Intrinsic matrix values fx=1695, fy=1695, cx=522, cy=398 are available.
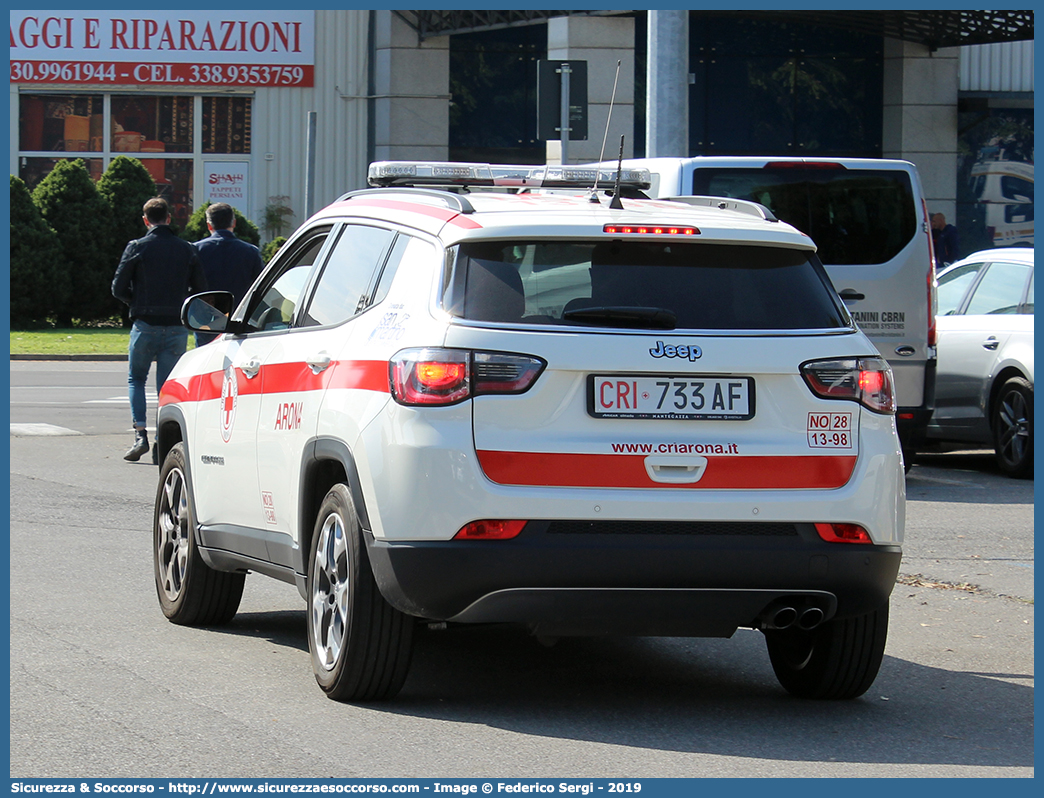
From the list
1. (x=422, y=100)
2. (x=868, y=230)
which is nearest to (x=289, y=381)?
(x=868, y=230)

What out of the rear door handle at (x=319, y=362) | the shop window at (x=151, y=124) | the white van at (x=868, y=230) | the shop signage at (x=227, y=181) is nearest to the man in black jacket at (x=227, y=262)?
the white van at (x=868, y=230)

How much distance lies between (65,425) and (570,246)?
37.4 feet

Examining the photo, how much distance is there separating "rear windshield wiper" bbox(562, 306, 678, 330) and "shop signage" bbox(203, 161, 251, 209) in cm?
2991

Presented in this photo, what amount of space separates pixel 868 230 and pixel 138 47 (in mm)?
24504

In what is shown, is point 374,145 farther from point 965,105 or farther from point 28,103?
point 965,105

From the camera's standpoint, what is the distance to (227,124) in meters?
34.3

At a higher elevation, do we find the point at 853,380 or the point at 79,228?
the point at 79,228

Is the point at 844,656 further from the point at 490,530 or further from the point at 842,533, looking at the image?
the point at 490,530

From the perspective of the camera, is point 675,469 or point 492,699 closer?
point 675,469

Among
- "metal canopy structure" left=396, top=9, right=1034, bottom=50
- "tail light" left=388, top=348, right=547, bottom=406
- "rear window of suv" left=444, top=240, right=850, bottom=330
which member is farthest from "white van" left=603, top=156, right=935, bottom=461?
"metal canopy structure" left=396, top=9, right=1034, bottom=50

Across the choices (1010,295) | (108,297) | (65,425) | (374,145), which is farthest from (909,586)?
(374,145)

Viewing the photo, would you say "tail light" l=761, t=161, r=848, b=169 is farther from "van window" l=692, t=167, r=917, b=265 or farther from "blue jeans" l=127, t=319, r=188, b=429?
"blue jeans" l=127, t=319, r=188, b=429

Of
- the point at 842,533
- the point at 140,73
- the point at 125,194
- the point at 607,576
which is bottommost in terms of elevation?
the point at 607,576

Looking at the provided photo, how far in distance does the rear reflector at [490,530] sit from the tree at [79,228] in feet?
84.6
